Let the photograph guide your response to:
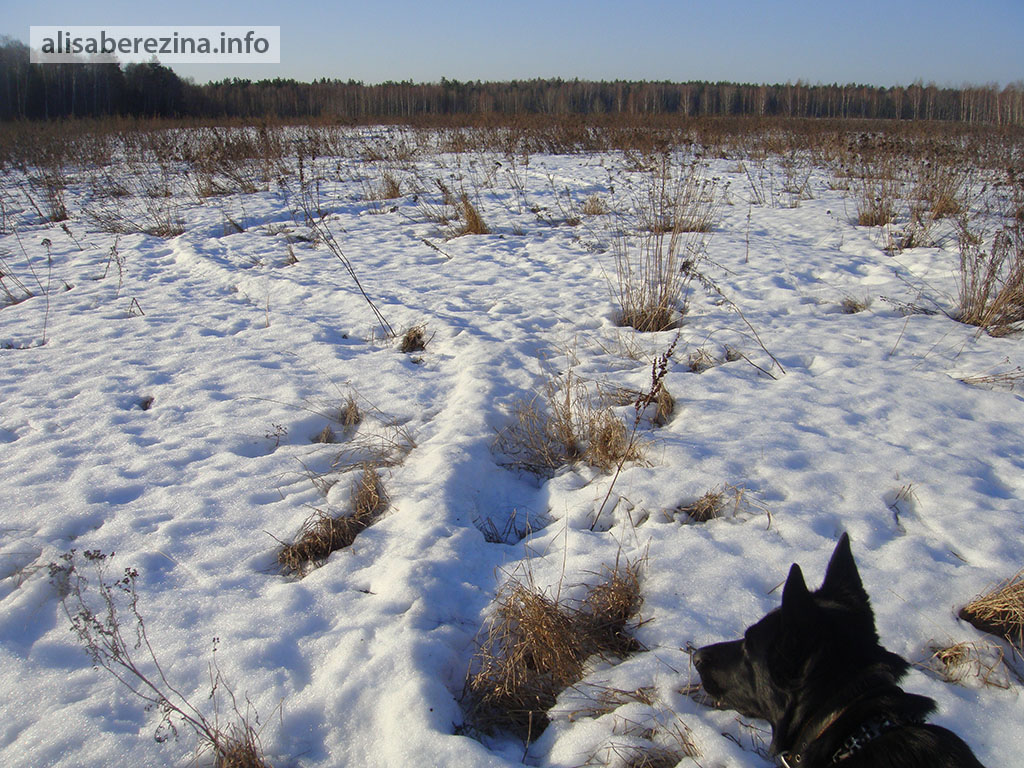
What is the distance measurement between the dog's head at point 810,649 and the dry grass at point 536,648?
0.49 metres

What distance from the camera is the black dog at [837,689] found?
1271mm

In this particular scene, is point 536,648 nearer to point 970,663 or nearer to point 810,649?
point 810,649

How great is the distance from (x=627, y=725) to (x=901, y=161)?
31.3 feet

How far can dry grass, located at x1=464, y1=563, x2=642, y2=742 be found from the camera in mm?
1779

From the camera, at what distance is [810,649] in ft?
4.48

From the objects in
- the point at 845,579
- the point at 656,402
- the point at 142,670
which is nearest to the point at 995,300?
the point at 656,402

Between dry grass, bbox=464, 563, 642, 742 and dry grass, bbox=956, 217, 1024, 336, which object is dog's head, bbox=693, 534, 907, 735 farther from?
dry grass, bbox=956, 217, 1024, 336

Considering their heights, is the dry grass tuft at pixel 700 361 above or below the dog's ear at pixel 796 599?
above

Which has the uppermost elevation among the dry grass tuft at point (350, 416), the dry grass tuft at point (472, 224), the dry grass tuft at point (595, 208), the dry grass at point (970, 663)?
the dry grass tuft at point (595, 208)

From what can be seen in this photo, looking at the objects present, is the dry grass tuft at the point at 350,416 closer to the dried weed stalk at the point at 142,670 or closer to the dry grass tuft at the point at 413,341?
the dry grass tuft at the point at 413,341

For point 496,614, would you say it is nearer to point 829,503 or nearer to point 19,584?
point 829,503

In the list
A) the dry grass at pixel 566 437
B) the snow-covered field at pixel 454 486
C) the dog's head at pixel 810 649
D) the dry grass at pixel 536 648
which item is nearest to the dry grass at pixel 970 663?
the snow-covered field at pixel 454 486

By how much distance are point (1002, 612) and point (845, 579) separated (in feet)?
2.84

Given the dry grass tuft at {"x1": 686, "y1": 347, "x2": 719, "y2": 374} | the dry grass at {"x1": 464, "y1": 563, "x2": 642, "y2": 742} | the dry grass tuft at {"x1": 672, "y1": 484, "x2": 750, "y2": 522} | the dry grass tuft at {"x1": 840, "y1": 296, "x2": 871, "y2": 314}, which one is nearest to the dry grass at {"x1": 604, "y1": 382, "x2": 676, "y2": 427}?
the dry grass tuft at {"x1": 686, "y1": 347, "x2": 719, "y2": 374}
